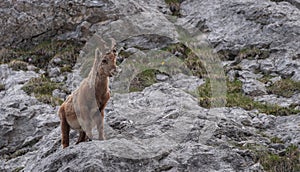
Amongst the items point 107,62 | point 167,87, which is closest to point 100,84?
point 107,62

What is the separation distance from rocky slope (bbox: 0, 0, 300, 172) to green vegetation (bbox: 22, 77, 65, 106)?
333mm

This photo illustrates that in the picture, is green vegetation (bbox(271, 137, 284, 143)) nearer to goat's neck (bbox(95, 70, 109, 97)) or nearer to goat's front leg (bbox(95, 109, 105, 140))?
goat's front leg (bbox(95, 109, 105, 140))

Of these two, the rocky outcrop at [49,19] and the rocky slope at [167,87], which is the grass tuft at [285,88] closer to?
the rocky slope at [167,87]

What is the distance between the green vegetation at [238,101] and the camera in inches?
622

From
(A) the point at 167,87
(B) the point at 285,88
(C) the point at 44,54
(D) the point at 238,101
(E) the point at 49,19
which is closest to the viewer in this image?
(D) the point at 238,101

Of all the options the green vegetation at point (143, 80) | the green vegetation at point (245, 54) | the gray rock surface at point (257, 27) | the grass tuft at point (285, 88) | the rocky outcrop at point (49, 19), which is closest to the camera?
the grass tuft at point (285, 88)

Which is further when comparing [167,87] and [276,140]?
[167,87]

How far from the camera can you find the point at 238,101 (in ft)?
55.9

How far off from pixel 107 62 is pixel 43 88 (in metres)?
8.83

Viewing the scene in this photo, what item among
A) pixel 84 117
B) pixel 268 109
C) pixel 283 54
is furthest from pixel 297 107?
pixel 84 117

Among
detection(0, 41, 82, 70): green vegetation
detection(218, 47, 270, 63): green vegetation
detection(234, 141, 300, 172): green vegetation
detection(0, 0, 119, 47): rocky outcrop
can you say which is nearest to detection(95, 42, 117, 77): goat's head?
detection(234, 141, 300, 172): green vegetation

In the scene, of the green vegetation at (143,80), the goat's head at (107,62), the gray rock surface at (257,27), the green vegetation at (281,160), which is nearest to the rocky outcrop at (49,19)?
the gray rock surface at (257,27)

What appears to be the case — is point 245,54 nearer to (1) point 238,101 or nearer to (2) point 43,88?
(1) point 238,101

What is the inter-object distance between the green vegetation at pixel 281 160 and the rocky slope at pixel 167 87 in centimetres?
3
